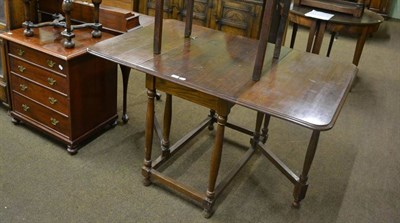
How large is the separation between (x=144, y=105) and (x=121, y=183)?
97 cm

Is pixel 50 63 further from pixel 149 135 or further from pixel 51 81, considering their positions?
pixel 149 135

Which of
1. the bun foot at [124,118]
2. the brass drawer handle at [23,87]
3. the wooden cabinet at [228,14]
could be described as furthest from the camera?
the wooden cabinet at [228,14]

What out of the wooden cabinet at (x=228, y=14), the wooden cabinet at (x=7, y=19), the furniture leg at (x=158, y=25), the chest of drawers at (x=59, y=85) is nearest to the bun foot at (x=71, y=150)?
the chest of drawers at (x=59, y=85)

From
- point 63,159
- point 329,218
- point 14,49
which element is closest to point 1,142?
point 63,159

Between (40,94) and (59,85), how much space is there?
22 cm

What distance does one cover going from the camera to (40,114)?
2438 millimetres

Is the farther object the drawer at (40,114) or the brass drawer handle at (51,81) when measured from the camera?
the drawer at (40,114)

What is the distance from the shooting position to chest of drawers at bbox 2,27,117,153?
2201 millimetres

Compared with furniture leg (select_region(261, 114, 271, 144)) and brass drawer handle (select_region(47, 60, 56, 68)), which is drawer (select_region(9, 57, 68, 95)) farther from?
furniture leg (select_region(261, 114, 271, 144))

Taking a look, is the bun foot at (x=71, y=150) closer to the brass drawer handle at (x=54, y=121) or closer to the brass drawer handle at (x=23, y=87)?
the brass drawer handle at (x=54, y=121)

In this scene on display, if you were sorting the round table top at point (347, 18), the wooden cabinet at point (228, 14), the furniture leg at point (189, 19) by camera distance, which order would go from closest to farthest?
the furniture leg at point (189, 19) < the round table top at point (347, 18) < the wooden cabinet at point (228, 14)

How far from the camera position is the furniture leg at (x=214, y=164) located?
1.79m

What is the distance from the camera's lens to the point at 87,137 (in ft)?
8.16

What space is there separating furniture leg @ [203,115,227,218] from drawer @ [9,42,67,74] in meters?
0.97
